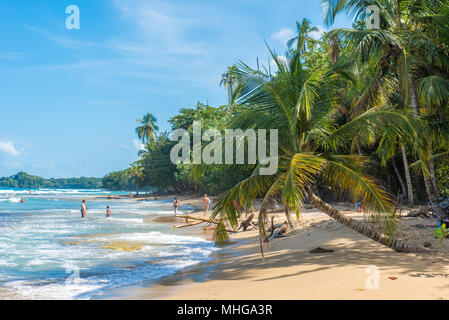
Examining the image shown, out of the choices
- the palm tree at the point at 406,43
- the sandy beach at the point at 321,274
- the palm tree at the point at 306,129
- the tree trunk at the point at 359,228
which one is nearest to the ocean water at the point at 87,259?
the sandy beach at the point at 321,274

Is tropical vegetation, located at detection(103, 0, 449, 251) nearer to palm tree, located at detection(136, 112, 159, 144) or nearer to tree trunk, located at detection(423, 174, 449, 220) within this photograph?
tree trunk, located at detection(423, 174, 449, 220)

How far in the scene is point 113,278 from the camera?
8.92m

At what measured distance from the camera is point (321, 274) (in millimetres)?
7125

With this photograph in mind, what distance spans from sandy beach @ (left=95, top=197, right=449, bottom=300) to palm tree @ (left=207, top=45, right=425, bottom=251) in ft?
2.75

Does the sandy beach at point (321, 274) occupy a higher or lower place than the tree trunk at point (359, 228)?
lower

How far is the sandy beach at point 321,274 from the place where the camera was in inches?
227

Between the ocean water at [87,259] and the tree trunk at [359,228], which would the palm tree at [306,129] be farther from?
the ocean water at [87,259]

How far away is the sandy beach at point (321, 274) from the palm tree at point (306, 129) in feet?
2.75

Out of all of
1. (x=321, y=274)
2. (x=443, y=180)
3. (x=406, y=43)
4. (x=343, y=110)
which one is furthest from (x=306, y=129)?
(x=443, y=180)

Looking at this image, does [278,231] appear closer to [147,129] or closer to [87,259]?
[87,259]

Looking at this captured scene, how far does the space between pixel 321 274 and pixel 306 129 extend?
3035 mm

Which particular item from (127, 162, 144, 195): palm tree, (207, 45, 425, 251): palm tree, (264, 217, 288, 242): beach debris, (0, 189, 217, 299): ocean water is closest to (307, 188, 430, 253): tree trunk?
(207, 45, 425, 251): palm tree

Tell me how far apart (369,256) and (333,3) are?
799 cm

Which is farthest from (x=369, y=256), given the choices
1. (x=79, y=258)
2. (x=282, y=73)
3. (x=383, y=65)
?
(x=79, y=258)
